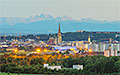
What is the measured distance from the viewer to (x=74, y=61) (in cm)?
2052

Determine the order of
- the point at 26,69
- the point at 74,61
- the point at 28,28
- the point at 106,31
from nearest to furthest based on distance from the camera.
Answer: the point at 26,69, the point at 74,61, the point at 28,28, the point at 106,31

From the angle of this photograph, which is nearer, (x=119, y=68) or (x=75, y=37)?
(x=119, y=68)

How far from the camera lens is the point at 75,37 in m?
73.4

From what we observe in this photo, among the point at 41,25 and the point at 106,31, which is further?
the point at 106,31

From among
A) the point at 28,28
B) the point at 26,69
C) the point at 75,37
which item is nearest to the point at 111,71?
the point at 26,69

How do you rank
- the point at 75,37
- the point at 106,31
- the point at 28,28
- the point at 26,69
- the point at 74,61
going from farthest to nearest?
1. the point at 75,37
2. the point at 106,31
3. the point at 28,28
4. the point at 74,61
5. the point at 26,69

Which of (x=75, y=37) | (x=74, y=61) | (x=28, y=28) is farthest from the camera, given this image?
(x=75, y=37)

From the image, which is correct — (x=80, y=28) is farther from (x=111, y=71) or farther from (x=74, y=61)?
(x=111, y=71)

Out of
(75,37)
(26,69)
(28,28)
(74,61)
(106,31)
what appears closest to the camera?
(26,69)

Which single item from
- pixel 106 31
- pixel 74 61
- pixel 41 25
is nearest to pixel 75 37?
pixel 106 31

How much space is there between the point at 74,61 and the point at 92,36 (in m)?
51.2

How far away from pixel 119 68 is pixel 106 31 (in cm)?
5303

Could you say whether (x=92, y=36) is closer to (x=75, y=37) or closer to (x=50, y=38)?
(x=75, y=37)

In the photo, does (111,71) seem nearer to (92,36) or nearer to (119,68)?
(119,68)
